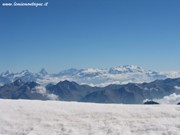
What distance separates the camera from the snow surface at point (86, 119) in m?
18.9

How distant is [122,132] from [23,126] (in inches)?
255

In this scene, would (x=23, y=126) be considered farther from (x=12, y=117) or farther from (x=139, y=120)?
(x=139, y=120)

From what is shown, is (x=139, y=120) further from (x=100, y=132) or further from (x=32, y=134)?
(x=32, y=134)

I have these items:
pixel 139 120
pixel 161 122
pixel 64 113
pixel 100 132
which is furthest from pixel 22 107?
pixel 161 122

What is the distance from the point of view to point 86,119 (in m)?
20.8

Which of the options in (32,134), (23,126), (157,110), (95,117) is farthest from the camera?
(157,110)

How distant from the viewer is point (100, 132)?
18.7m

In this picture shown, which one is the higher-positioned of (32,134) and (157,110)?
(157,110)

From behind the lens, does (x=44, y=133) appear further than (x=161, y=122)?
No

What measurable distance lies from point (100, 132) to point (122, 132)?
1.36m

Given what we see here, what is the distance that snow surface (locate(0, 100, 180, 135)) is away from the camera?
18.9 meters

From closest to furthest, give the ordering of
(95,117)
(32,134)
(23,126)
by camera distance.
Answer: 1. (32,134)
2. (23,126)
3. (95,117)

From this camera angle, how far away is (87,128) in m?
19.3

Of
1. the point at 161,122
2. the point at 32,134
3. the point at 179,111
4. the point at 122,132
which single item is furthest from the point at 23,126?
the point at 179,111
